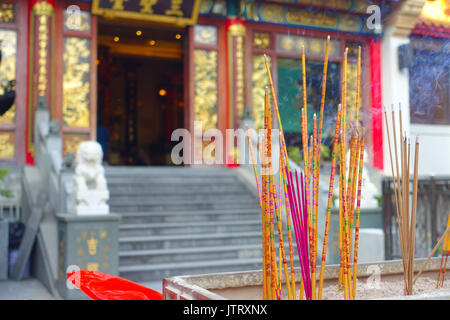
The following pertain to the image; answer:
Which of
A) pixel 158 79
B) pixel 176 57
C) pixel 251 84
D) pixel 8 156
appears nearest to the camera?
pixel 8 156

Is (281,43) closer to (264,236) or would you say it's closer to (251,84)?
(251,84)

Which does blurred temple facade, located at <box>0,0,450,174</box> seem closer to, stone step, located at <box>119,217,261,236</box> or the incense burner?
stone step, located at <box>119,217,261,236</box>

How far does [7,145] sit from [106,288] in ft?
23.6

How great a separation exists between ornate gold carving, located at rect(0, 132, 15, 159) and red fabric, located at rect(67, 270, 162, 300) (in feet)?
23.1

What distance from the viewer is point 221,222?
6.87 metres

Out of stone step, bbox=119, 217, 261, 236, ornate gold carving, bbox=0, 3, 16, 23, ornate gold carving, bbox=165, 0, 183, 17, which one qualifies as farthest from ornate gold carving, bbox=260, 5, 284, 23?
stone step, bbox=119, 217, 261, 236

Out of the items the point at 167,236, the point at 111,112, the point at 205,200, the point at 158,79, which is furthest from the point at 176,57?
the point at 167,236

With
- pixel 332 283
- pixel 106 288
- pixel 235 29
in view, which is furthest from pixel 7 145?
pixel 332 283

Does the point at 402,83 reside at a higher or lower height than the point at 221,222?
higher

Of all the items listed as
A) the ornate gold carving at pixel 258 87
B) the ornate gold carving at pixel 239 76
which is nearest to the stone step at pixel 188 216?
the ornate gold carving at pixel 239 76

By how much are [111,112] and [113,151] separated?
1.12m

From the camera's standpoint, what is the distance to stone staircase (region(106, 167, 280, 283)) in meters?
5.94

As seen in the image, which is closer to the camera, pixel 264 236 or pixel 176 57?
pixel 264 236

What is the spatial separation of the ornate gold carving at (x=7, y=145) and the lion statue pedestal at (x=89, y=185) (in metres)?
3.12
